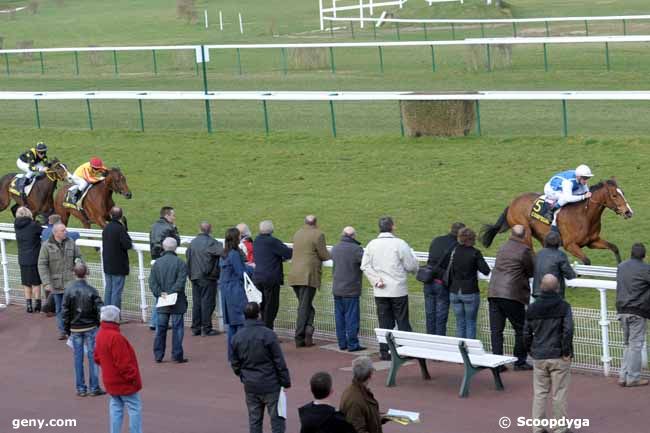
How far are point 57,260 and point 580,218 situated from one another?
5.76 m

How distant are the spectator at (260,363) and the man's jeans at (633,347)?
3004 millimetres

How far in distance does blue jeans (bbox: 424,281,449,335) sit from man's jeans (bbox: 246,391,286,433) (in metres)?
2.95

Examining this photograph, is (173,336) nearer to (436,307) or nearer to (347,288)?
(347,288)

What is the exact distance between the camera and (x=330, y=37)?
1673 inches

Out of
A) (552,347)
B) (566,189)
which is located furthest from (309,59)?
(552,347)

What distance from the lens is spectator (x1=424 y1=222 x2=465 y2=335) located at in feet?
37.6

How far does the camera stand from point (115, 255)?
13734mm

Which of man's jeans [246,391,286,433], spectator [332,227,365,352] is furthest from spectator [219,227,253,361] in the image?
man's jeans [246,391,286,433]

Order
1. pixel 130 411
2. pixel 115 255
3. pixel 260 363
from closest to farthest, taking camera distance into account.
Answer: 1. pixel 260 363
2. pixel 130 411
3. pixel 115 255

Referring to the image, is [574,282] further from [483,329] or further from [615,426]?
[615,426]

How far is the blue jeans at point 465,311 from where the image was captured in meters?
11.3

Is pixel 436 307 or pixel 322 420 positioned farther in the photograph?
pixel 436 307

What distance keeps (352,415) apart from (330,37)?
35.6 metres

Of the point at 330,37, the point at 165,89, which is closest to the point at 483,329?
the point at 165,89
